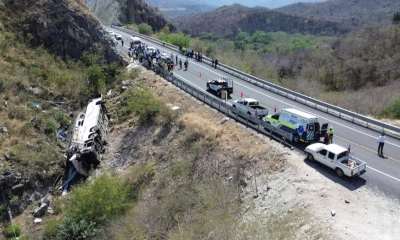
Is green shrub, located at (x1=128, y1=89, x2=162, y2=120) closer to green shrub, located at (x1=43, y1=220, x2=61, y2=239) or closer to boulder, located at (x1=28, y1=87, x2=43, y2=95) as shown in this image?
boulder, located at (x1=28, y1=87, x2=43, y2=95)

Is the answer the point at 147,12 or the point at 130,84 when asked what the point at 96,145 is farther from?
the point at 147,12

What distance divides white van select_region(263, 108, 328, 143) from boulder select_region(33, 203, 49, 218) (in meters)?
16.0

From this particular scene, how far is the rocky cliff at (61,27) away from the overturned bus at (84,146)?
38.1ft

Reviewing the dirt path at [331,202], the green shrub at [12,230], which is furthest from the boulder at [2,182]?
the dirt path at [331,202]

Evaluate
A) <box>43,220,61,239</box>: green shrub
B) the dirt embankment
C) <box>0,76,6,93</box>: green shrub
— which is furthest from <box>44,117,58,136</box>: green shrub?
<box>43,220,61,239</box>: green shrub

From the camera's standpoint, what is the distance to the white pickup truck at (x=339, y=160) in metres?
18.1

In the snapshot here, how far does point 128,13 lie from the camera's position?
86625 mm

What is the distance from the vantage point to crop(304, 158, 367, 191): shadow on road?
1785 cm

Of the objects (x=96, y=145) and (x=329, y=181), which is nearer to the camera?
(x=329, y=181)

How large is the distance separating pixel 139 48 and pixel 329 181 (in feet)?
111

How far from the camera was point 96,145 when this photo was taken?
2816 centimetres

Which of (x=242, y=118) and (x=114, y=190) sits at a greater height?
(x=242, y=118)

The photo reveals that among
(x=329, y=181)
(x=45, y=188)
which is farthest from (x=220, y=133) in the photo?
(x=45, y=188)

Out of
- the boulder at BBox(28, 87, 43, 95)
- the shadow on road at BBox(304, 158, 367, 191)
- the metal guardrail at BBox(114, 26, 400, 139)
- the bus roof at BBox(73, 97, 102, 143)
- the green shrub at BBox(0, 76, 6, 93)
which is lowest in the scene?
the bus roof at BBox(73, 97, 102, 143)
